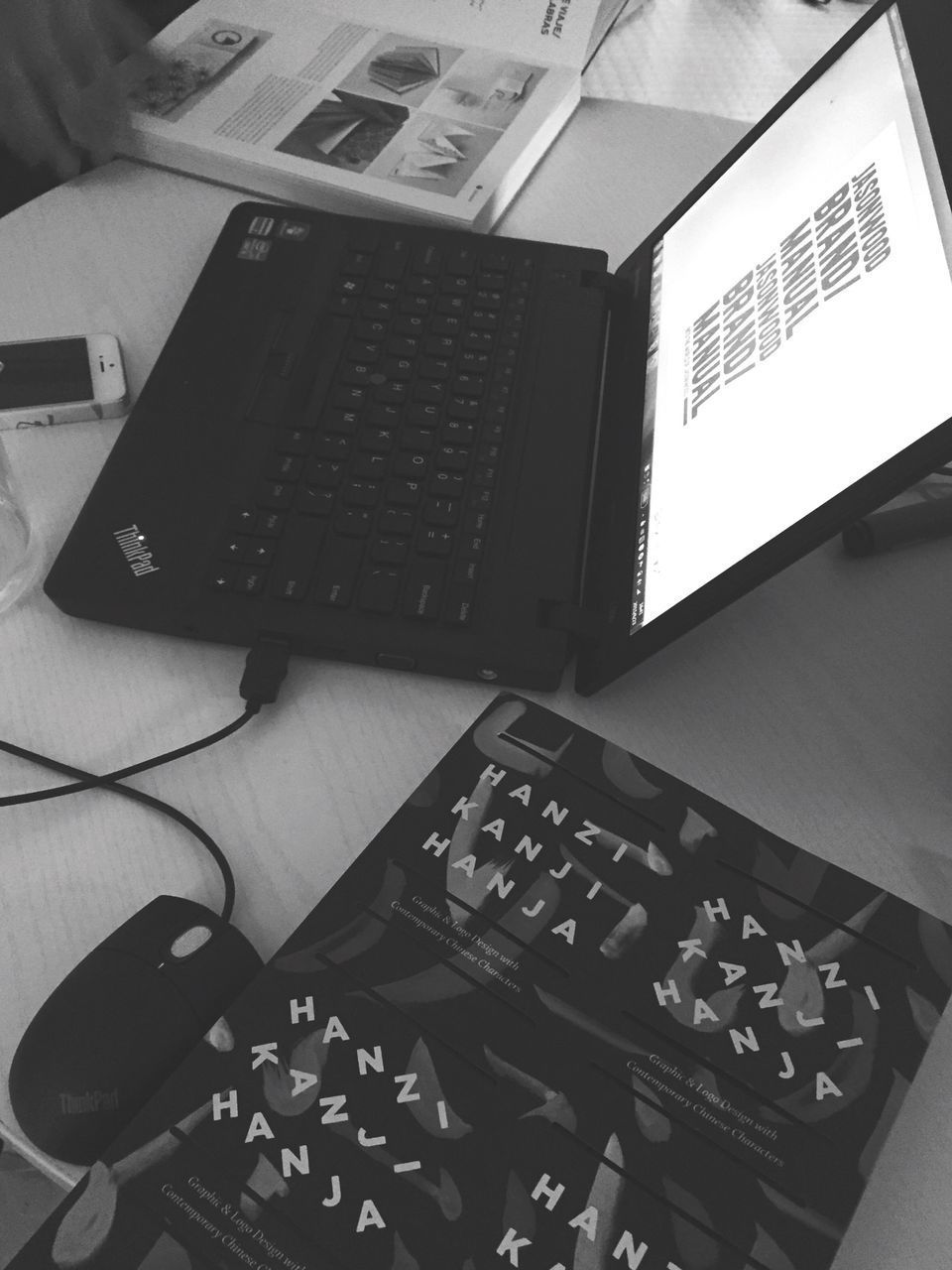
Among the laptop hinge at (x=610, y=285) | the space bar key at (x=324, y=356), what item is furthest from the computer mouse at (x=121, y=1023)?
the laptop hinge at (x=610, y=285)

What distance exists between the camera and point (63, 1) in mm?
731

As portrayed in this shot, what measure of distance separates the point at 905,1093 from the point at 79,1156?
0.29m

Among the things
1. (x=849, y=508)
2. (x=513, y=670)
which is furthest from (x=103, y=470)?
(x=849, y=508)

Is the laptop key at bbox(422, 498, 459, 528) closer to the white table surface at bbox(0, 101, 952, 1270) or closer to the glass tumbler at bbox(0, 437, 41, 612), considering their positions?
the white table surface at bbox(0, 101, 952, 1270)

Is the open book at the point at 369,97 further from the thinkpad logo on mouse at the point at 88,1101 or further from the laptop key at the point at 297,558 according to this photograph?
the thinkpad logo on mouse at the point at 88,1101

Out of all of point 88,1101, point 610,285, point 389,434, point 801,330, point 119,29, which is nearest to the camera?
point 88,1101

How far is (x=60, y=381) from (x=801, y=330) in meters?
0.43

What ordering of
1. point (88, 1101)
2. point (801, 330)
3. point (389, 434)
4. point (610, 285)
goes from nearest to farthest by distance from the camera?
point (88, 1101) → point (801, 330) → point (389, 434) → point (610, 285)

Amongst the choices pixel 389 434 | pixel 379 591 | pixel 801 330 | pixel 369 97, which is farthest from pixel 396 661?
pixel 369 97

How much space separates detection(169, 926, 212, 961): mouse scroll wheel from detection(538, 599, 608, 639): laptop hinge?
21 centimetres

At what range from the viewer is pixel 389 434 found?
1.84 ft

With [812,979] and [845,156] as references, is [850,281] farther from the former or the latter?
[812,979]

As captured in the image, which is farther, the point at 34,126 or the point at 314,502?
the point at 34,126

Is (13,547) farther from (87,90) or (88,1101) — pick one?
(87,90)
